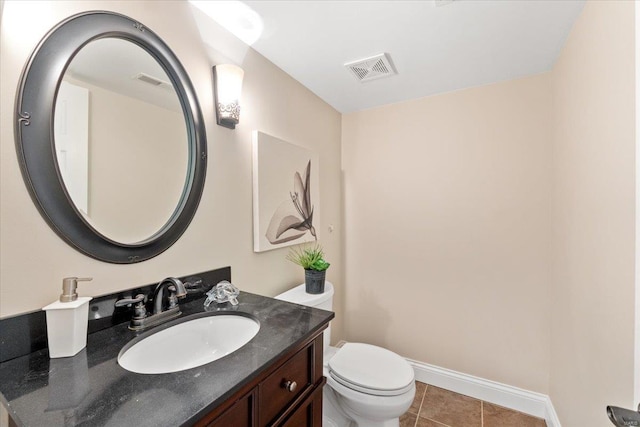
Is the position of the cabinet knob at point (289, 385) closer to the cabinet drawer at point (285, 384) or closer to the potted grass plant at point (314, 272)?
the cabinet drawer at point (285, 384)

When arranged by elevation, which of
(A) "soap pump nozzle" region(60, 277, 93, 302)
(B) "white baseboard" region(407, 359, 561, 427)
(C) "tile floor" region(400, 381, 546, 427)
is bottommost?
(C) "tile floor" region(400, 381, 546, 427)

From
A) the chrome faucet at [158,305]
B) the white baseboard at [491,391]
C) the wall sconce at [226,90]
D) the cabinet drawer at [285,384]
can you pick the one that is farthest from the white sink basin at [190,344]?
the white baseboard at [491,391]

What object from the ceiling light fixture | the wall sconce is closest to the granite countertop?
the wall sconce

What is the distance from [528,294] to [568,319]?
0.40 m

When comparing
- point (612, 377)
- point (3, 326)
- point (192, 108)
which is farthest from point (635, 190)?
point (3, 326)

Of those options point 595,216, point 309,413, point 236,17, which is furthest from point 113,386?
point 595,216

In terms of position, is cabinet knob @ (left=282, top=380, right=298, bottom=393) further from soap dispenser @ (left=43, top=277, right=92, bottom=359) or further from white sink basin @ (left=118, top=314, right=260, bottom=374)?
soap dispenser @ (left=43, top=277, right=92, bottom=359)

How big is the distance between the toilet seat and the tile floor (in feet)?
1.64

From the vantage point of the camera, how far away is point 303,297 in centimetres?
162

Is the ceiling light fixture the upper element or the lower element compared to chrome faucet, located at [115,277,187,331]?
upper

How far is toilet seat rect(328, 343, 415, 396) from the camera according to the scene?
4.58 feet

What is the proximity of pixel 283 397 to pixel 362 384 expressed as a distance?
0.74 metres

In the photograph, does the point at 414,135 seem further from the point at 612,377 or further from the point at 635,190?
the point at 612,377

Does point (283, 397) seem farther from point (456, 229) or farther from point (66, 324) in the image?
point (456, 229)
